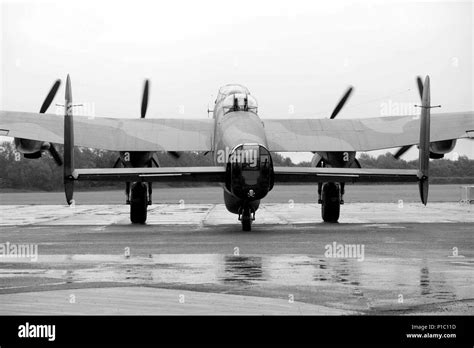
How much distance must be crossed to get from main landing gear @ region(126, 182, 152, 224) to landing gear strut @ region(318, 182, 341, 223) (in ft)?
23.5

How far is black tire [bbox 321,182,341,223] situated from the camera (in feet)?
117

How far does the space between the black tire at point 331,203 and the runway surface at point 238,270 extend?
2.39 m

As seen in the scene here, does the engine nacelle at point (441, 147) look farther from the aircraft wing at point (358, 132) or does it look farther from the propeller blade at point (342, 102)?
the propeller blade at point (342, 102)

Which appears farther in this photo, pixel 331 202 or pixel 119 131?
pixel 119 131

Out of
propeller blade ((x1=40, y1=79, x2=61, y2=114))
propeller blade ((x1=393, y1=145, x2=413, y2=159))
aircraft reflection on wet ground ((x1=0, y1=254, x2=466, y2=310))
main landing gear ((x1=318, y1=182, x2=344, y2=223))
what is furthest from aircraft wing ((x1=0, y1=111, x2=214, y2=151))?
A: aircraft reflection on wet ground ((x1=0, y1=254, x2=466, y2=310))

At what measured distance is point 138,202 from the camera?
35031 mm

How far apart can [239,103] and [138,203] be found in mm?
5679

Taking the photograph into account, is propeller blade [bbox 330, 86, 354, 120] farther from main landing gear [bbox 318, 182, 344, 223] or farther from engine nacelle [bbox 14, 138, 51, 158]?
engine nacelle [bbox 14, 138, 51, 158]

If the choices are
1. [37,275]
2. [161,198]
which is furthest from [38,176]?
[37,275]

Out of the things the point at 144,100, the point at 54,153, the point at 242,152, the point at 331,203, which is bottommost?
the point at 331,203

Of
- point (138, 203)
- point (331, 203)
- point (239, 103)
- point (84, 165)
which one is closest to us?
point (239, 103)

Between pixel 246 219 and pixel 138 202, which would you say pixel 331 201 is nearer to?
pixel 246 219

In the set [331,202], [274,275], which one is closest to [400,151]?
[331,202]
